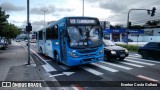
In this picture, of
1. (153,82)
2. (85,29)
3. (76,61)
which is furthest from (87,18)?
(153,82)

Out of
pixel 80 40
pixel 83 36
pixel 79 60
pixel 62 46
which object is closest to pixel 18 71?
pixel 62 46

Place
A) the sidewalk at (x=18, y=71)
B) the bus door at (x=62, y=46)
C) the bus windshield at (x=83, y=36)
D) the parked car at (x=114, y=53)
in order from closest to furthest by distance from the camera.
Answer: the sidewalk at (x=18, y=71) → the bus windshield at (x=83, y=36) → the bus door at (x=62, y=46) → the parked car at (x=114, y=53)

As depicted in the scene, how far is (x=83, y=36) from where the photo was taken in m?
13.0

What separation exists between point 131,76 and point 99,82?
77.8 inches

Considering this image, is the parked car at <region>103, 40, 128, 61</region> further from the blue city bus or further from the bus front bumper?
the bus front bumper

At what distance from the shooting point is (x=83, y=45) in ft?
42.2

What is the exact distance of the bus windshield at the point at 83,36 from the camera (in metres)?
12.7

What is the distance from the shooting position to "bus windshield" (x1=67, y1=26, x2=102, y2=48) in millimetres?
12740

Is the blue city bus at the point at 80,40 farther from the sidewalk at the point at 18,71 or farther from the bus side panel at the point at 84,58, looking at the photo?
the sidewalk at the point at 18,71

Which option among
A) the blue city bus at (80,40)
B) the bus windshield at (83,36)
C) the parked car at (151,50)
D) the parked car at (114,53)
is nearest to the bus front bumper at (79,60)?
the blue city bus at (80,40)

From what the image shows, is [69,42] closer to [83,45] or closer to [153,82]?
[83,45]

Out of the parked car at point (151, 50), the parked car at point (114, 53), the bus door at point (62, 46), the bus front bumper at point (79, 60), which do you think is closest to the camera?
the bus front bumper at point (79, 60)

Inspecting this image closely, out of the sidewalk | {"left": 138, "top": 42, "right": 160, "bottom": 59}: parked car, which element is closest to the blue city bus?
the sidewalk

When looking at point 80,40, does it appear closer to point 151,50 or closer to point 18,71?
point 18,71
